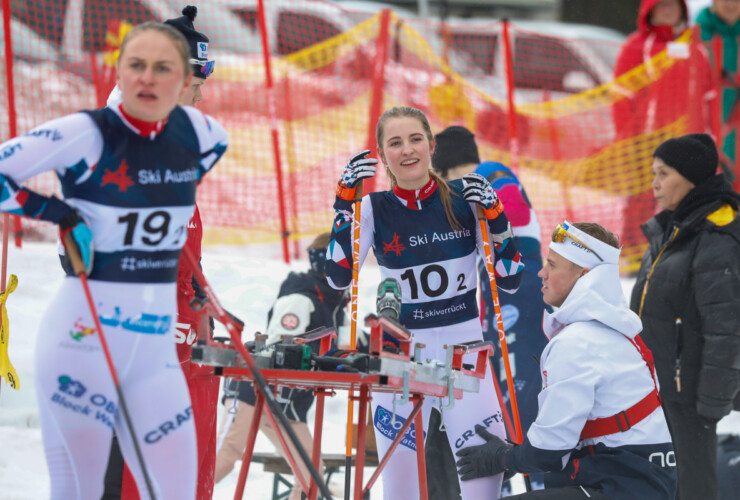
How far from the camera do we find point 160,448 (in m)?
2.92

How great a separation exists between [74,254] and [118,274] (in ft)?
0.54

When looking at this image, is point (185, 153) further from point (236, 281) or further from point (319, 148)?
point (319, 148)

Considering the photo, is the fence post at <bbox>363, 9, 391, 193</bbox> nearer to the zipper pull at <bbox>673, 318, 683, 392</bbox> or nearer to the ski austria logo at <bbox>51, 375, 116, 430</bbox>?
the zipper pull at <bbox>673, 318, 683, 392</bbox>

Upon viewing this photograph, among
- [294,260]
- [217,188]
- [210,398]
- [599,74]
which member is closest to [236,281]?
[294,260]

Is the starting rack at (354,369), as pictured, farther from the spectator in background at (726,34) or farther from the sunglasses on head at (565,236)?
the spectator in background at (726,34)

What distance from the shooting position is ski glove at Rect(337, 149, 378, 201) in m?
4.16

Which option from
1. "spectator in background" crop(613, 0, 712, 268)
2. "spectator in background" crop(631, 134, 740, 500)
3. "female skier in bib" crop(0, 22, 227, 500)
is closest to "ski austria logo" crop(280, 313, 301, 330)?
"spectator in background" crop(631, 134, 740, 500)

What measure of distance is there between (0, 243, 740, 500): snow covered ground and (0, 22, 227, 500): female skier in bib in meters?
2.93

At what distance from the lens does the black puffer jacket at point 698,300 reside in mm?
5086

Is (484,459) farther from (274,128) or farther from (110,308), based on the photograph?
(274,128)

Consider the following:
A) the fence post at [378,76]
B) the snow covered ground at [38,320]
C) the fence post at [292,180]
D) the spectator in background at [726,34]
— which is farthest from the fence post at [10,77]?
the spectator in background at [726,34]

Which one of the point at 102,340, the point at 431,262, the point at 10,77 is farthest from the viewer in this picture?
the point at 10,77

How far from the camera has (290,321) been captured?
5.54m

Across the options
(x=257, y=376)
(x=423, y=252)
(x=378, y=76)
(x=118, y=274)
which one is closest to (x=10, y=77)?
(x=378, y=76)
